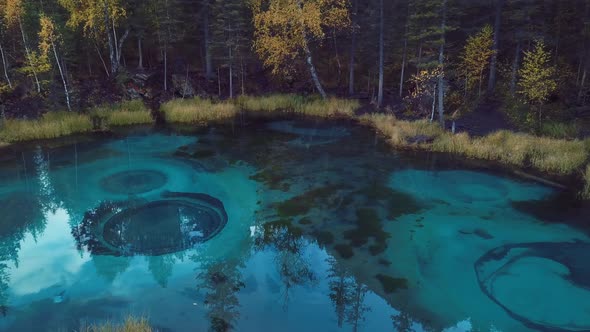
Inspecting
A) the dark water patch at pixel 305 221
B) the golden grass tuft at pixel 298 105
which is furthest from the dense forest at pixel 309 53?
the dark water patch at pixel 305 221

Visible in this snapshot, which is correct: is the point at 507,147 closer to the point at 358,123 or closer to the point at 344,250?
the point at 358,123

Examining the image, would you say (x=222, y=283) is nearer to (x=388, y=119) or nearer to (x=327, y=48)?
(x=388, y=119)

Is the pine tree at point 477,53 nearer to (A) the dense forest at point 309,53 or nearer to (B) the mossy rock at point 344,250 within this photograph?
(A) the dense forest at point 309,53

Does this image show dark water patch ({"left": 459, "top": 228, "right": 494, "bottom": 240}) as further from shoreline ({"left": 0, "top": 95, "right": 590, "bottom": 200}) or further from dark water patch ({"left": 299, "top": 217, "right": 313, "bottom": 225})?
shoreline ({"left": 0, "top": 95, "right": 590, "bottom": 200})

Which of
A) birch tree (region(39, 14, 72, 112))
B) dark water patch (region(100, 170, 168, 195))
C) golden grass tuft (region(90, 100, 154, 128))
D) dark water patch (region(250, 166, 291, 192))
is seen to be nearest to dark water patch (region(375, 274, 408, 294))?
dark water patch (region(250, 166, 291, 192))

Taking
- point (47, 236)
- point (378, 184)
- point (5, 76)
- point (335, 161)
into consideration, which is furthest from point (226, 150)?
point (5, 76)

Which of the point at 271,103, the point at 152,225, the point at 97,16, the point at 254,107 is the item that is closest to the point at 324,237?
the point at 152,225
